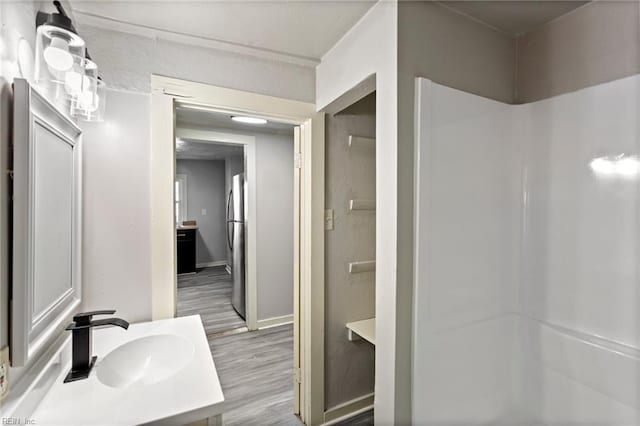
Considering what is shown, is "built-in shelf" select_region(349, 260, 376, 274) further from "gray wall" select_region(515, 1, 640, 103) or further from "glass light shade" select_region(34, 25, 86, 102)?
"glass light shade" select_region(34, 25, 86, 102)

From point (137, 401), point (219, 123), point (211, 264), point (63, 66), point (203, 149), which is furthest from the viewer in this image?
point (211, 264)

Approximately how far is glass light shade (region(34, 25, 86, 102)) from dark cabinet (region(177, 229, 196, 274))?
491 cm

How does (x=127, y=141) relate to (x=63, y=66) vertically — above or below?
below

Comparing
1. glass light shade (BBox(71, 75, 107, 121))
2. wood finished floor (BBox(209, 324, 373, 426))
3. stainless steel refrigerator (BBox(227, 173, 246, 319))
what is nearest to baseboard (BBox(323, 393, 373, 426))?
wood finished floor (BBox(209, 324, 373, 426))

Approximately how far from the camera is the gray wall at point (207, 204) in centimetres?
616

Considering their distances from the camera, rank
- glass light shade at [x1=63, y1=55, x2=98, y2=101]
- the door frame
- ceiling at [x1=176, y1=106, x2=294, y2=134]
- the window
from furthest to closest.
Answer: the window
ceiling at [x1=176, y1=106, x2=294, y2=134]
the door frame
glass light shade at [x1=63, y1=55, x2=98, y2=101]

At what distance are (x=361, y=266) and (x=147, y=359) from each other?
4.25 feet

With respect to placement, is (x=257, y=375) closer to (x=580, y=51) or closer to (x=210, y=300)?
(x=210, y=300)

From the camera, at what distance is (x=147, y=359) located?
1.22 meters

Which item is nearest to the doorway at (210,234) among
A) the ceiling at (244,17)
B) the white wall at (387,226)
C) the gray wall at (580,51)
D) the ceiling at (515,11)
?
the ceiling at (244,17)

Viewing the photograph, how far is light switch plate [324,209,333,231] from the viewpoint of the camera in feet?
6.01

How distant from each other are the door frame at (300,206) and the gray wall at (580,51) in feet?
3.75

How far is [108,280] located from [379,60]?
1.61 m

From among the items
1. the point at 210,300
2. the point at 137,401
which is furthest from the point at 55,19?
the point at 210,300
